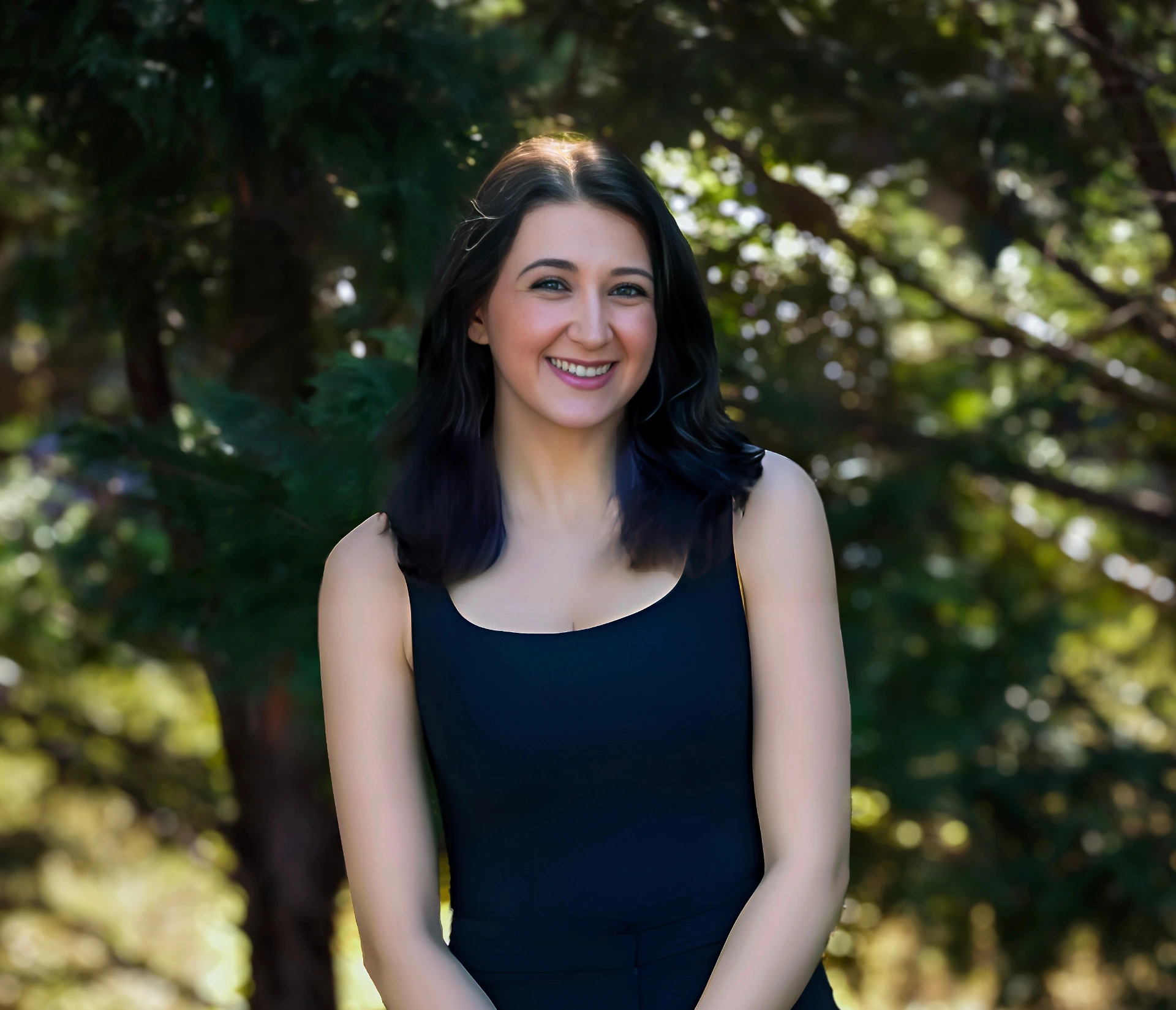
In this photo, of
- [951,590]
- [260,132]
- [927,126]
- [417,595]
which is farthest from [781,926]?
[951,590]

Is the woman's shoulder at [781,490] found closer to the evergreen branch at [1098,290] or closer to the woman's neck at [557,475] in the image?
the woman's neck at [557,475]

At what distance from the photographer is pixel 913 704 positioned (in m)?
5.35

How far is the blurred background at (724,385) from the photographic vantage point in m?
2.63

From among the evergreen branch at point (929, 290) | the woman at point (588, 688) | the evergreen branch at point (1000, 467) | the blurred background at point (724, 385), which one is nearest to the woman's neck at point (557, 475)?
the woman at point (588, 688)

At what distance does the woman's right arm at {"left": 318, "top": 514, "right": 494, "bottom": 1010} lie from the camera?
1.67 metres

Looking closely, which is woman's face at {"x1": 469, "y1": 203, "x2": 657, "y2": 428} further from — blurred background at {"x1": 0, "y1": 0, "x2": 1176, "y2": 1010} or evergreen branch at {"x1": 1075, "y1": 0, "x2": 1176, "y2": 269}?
evergreen branch at {"x1": 1075, "y1": 0, "x2": 1176, "y2": 269}

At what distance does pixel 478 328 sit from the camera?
1926 mm

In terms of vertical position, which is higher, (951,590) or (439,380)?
(439,380)

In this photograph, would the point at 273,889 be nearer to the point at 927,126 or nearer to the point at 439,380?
the point at 439,380

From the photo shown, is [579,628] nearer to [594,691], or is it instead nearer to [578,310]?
[594,691]

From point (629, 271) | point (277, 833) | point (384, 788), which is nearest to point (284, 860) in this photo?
point (277, 833)

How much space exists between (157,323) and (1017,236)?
240cm

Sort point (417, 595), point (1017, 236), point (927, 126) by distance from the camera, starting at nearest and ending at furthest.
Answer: point (417, 595) → point (927, 126) → point (1017, 236)

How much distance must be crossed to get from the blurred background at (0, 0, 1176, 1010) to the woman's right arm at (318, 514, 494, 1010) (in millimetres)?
624
